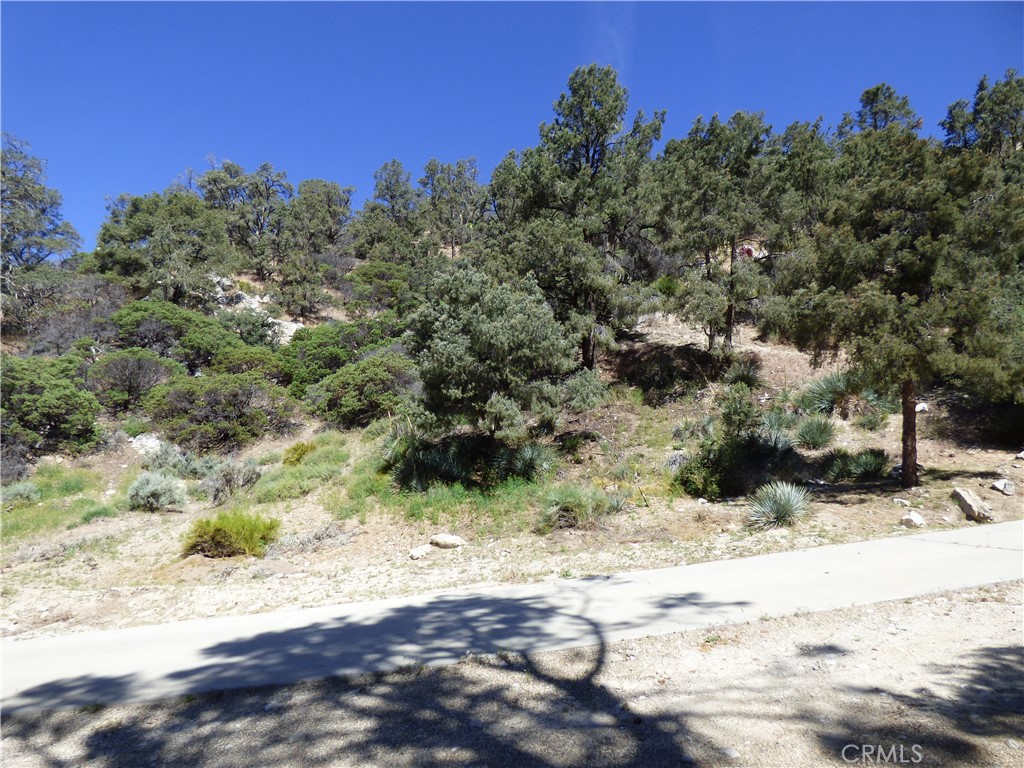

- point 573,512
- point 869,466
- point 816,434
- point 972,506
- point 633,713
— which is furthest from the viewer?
point 816,434

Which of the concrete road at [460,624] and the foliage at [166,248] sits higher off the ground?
the foliage at [166,248]

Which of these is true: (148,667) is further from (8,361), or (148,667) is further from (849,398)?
(8,361)

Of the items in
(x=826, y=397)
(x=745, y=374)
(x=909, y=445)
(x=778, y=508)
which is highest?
(x=745, y=374)

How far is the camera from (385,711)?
123 inches

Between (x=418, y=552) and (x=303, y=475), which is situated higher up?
(x=303, y=475)

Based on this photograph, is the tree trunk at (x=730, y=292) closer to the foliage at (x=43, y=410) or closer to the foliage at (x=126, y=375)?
the foliage at (x=126, y=375)

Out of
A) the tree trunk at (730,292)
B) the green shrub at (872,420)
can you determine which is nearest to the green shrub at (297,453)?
the tree trunk at (730,292)

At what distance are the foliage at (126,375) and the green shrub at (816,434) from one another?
72.5 feet

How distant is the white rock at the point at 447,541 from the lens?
8.77 metres

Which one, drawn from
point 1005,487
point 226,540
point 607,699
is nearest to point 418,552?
point 226,540

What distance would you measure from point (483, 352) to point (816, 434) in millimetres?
8299

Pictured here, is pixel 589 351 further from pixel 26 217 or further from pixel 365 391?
pixel 26 217

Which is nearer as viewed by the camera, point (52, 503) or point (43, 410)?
point (52, 503)

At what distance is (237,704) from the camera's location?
335 cm
